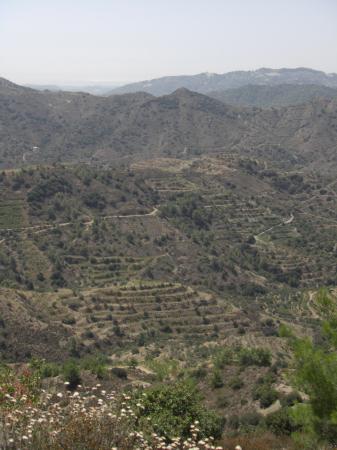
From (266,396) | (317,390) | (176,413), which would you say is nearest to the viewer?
(317,390)

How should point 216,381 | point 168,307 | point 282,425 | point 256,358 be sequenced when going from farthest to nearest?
point 168,307, point 256,358, point 216,381, point 282,425

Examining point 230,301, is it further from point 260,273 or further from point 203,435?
point 203,435

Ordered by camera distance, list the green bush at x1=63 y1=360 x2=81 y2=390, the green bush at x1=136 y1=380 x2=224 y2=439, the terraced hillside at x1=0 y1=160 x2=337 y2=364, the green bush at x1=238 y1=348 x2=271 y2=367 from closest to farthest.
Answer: the green bush at x1=136 y1=380 x2=224 y2=439
the green bush at x1=63 y1=360 x2=81 y2=390
the green bush at x1=238 y1=348 x2=271 y2=367
the terraced hillside at x1=0 y1=160 x2=337 y2=364

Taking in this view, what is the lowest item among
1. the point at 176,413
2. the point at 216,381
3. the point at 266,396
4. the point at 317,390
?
the point at 216,381

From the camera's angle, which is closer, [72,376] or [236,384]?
[72,376]

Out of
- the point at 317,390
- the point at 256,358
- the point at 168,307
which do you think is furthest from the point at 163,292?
the point at 317,390

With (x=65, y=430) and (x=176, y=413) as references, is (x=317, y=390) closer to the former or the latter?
(x=176, y=413)

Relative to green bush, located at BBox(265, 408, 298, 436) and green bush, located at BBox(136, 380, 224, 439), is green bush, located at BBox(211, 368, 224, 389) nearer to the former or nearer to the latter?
green bush, located at BBox(265, 408, 298, 436)

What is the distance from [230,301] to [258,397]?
45131mm

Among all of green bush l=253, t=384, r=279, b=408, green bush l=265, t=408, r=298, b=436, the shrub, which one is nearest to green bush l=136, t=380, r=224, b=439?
green bush l=265, t=408, r=298, b=436

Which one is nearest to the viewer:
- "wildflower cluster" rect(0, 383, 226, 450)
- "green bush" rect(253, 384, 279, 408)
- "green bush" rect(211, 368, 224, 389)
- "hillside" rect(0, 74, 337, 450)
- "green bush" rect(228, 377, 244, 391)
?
"wildflower cluster" rect(0, 383, 226, 450)

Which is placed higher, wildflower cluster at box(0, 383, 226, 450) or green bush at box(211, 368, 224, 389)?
wildflower cluster at box(0, 383, 226, 450)

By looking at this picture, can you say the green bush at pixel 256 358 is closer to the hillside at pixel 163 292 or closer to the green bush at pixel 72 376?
the hillside at pixel 163 292

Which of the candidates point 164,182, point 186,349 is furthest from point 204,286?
point 164,182
